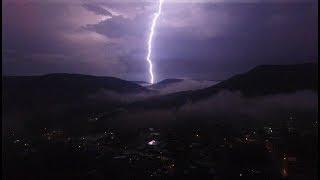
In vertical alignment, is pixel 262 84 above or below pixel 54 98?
above

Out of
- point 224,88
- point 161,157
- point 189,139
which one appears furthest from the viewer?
point 224,88

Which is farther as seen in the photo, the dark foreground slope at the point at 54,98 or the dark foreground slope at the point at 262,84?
the dark foreground slope at the point at 262,84

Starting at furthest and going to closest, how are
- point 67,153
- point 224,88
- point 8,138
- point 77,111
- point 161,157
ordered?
point 224,88, point 77,111, point 8,138, point 67,153, point 161,157

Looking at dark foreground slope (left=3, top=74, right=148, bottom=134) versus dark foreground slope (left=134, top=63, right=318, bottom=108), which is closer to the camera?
dark foreground slope (left=3, top=74, right=148, bottom=134)

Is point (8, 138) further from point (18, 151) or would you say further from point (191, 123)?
point (191, 123)

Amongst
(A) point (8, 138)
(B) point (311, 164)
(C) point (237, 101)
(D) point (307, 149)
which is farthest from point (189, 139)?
(C) point (237, 101)

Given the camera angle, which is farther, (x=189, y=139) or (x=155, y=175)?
(x=189, y=139)

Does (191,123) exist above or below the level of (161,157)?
above

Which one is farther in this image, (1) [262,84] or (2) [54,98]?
(1) [262,84]
